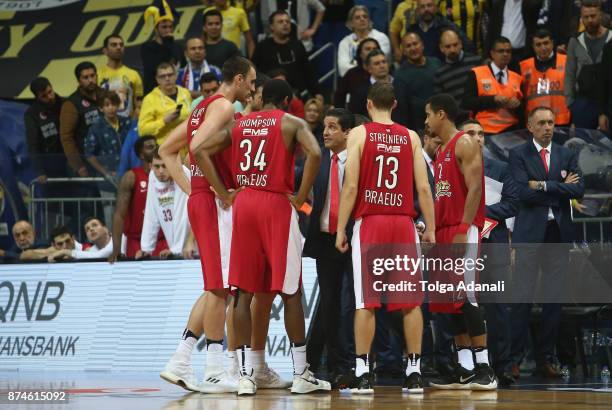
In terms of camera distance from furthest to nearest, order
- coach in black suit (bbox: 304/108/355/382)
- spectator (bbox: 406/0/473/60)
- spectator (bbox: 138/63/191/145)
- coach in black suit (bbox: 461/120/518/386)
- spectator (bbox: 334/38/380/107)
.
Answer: spectator (bbox: 406/0/473/60) → spectator (bbox: 334/38/380/107) → spectator (bbox: 138/63/191/145) → coach in black suit (bbox: 461/120/518/386) → coach in black suit (bbox: 304/108/355/382)

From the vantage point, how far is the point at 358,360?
34.6ft

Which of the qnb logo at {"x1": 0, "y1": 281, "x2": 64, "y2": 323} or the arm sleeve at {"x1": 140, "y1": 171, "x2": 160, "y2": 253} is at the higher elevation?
the arm sleeve at {"x1": 140, "y1": 171, "x2": 160, "y2": 253}

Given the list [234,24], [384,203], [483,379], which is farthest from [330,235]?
[234,24]

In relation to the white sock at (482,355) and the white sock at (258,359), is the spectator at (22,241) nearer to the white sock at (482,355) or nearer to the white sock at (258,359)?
the white sock at (258,359)

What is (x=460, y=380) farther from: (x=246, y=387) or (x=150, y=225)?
(x=150, y=225)

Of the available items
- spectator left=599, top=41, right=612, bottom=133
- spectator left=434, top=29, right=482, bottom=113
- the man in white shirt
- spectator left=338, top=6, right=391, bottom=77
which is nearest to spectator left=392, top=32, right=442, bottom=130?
spectator left=434, top=29, right=482, bottom=113

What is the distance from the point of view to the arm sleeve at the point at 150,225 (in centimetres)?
1459

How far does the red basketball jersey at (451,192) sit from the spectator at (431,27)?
592 centimetres

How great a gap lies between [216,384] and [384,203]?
2.16 metres

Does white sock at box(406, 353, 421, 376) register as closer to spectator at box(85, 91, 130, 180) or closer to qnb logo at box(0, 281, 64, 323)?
qnb logo at box(0, 281, 64, 323)

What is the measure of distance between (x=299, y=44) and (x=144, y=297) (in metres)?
5.05

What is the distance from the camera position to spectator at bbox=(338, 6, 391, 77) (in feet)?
57.2

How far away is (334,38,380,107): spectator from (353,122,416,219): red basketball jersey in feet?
19.0

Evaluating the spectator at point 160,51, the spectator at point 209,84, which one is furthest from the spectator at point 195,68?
the spectator at point 209,84
